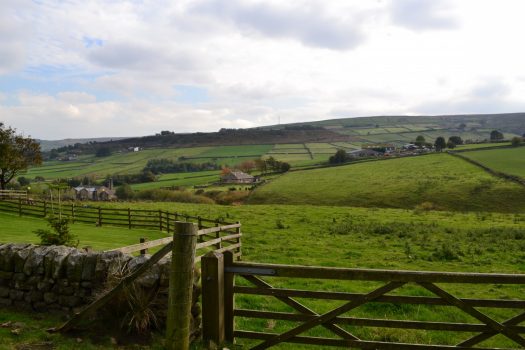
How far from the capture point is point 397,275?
5.71 meters

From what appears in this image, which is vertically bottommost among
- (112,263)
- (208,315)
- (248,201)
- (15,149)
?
(248,201)

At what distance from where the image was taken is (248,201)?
58.4 metres

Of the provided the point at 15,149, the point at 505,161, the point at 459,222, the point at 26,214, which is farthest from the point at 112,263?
the point at 505,161

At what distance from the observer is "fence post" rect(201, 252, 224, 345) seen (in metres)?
6.20

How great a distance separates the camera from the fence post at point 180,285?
473 cm

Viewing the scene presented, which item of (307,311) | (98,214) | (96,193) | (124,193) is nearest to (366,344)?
(307,311)

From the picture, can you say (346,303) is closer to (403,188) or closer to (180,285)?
(180,285)

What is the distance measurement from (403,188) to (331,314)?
174ft

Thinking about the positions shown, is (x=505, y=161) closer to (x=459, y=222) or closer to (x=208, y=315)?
(x=459, y=222)

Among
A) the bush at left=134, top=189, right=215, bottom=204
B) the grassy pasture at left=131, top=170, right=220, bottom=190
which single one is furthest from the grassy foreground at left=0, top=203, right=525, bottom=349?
the grassy pasture at left=131, top=170, right=220, bottom=190

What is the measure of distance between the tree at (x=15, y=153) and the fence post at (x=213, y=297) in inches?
1595

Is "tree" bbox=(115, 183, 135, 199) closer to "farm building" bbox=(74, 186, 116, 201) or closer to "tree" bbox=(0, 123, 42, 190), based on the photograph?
"farm building" bbox=(74, 186, 116, 201)

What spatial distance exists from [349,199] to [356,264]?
40.0 m

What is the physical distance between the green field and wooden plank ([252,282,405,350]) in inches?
2312
